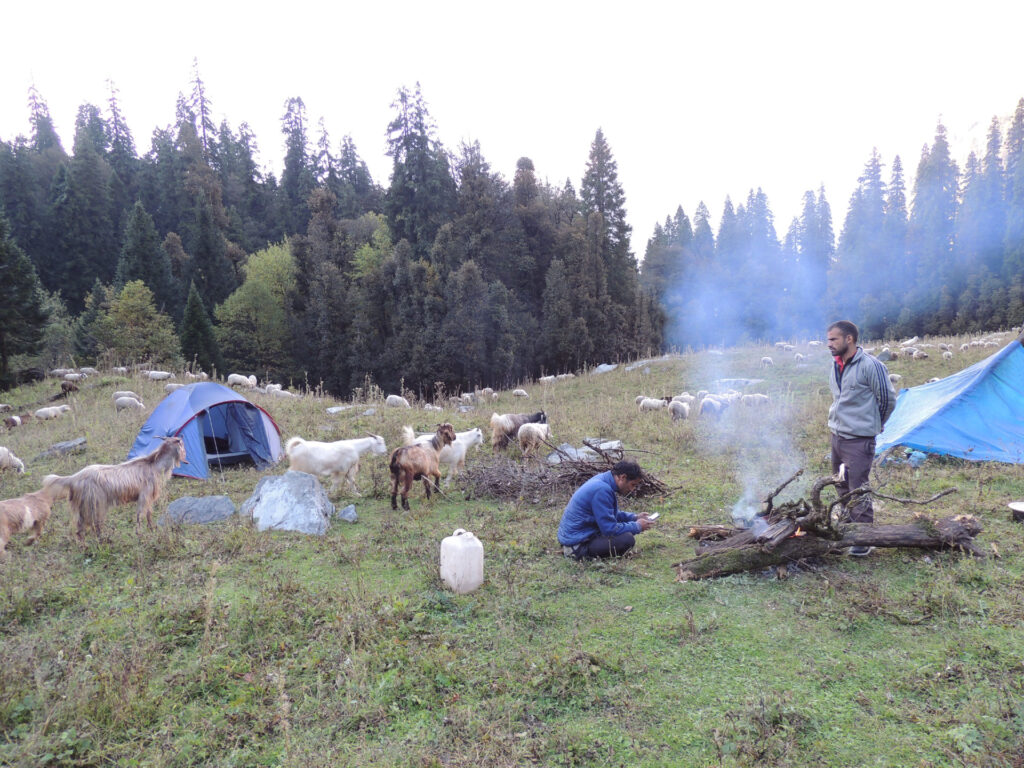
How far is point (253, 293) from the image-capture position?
41562mm

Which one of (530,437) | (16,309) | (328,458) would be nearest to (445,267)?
(16,309)

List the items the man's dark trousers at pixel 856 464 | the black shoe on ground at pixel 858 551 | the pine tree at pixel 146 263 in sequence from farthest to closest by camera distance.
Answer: the pine tree at pixel 146 263 < the man's dark trousers at pixel 856 464 < the black shoe on ground at pixel 858 551

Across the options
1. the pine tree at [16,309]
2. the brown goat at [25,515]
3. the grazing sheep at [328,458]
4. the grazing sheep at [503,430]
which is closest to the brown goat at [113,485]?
the brown goat at [25,515]

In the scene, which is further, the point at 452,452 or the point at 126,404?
the point at 126,404

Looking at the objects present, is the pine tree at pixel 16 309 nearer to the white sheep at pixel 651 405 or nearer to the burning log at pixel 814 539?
the white sheep at pixel 651 405

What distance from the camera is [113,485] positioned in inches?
267

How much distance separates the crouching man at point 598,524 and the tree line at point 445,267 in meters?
19.8

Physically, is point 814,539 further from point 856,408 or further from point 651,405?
point 651,405

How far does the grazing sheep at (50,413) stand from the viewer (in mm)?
15633

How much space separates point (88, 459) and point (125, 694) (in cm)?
977

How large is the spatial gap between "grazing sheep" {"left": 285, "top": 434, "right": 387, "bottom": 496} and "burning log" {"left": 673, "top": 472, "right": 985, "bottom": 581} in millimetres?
5722

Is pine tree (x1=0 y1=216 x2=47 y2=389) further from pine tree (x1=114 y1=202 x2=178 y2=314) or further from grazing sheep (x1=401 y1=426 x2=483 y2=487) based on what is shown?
grazing sheep (x1=401 y1=426 x2=483 y2=487)

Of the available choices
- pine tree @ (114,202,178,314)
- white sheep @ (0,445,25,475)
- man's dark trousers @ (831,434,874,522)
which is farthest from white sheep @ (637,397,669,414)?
pine tree @ (114,202,178,314)

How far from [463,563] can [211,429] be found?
821 cm
